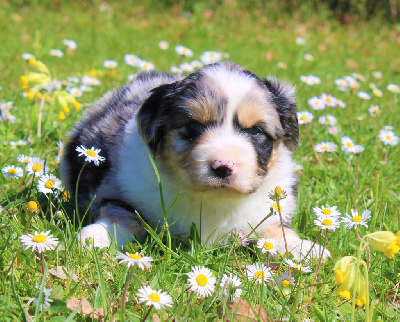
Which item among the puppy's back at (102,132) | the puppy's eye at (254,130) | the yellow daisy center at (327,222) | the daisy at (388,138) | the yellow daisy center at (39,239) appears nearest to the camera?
the yellow daisy center at (39,239)

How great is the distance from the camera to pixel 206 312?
2490mm

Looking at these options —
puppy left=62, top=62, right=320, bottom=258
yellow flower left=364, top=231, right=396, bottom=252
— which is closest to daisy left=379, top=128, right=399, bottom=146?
puppy left=62, top=62, right=320, bottom=258

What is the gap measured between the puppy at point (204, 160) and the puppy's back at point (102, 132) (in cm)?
2

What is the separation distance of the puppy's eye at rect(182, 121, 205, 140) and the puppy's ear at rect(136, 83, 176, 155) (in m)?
0.17

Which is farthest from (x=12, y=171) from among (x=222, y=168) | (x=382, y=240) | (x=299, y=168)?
(x=382, y=240)

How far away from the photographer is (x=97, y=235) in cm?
314

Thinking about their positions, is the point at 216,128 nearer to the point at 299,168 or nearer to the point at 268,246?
the point at 268,246

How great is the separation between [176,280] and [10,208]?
1077 millimetres

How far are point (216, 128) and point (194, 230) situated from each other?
1.86 feet

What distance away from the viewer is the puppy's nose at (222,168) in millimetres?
2900

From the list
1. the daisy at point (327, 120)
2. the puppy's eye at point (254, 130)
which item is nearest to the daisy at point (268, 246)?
the puppy's eye at point (254, 130)

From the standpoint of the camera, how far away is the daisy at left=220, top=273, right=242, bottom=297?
244 cm

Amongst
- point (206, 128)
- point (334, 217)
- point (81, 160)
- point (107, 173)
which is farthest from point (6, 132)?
point (334, 217)

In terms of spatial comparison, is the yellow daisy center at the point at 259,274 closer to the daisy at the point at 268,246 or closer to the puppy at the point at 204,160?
the daisy at the point at 268,246
